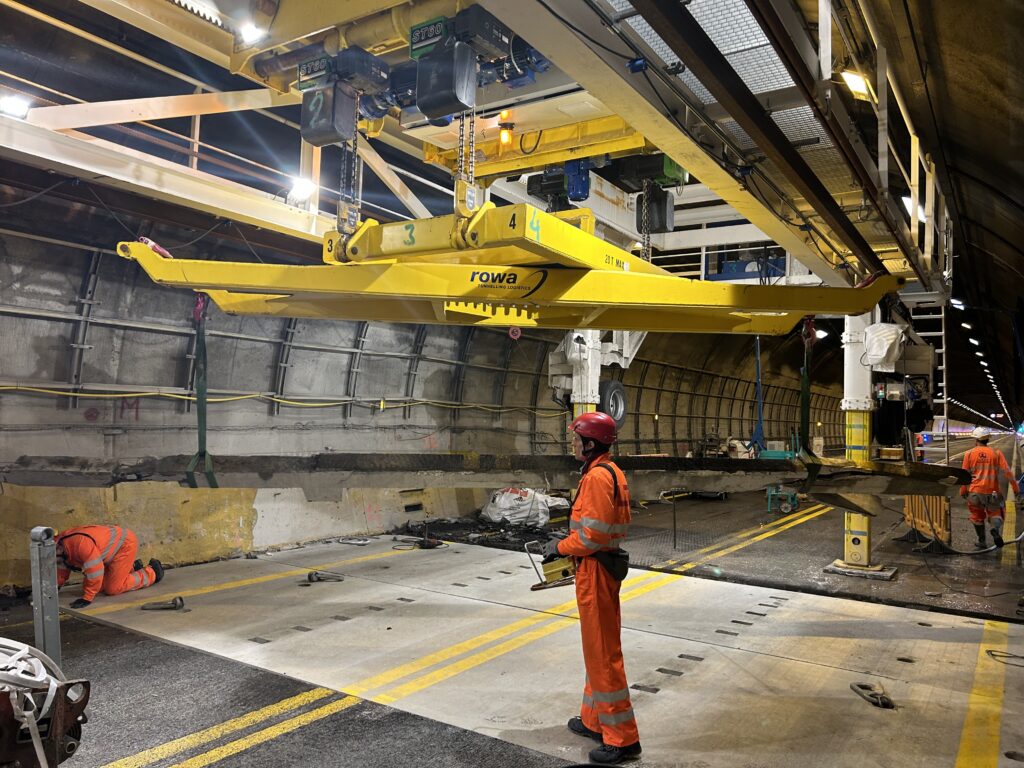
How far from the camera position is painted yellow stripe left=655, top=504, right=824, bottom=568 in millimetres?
9852

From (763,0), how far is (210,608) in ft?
21.6

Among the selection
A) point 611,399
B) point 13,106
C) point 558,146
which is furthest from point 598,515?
point 611,399

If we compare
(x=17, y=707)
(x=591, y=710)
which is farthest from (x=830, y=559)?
(x=17, y=707)

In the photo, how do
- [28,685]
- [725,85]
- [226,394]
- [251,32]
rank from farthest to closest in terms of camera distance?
[226,394] < [251,32] < [725,85] < [28,685]

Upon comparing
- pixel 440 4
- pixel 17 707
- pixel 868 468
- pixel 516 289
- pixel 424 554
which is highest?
pixel 440 4

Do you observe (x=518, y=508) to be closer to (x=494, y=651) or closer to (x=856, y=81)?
(x=494, y=651)

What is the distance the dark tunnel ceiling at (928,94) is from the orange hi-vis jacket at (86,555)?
10.4 feet

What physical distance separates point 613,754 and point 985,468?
25.9 feet

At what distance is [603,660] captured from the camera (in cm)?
390

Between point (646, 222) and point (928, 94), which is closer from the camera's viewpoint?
point (928, 94)

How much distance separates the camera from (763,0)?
2.90 metres

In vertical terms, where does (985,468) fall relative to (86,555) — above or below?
above

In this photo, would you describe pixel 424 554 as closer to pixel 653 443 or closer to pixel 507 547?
pixel 507 547

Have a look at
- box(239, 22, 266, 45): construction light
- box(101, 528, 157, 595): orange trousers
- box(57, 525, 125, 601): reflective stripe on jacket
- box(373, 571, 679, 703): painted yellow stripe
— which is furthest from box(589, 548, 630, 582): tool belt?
box(101, 528, 157, 595): orange trousers
